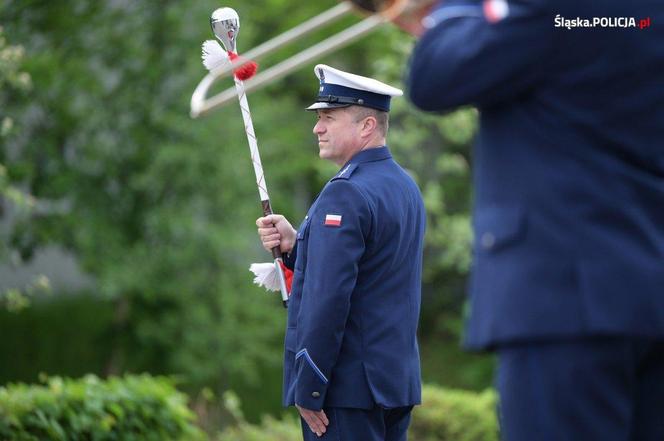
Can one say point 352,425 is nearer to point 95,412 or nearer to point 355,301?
point 355,301

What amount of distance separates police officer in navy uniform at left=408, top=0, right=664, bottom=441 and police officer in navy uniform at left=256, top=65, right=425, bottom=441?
1.88m

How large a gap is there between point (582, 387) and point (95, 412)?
12.4 feet

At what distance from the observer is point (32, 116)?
12859mm

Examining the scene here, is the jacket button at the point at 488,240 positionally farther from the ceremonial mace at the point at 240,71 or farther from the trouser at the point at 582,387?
the ceremonial mace at the point at 240,71

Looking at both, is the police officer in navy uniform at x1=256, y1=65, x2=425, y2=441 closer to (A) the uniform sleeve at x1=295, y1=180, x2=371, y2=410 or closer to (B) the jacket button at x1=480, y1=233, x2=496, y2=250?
(A) the uniform sleeve at x1=295, y1=180, x2=371, y2=410

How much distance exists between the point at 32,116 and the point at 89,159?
0.73 m

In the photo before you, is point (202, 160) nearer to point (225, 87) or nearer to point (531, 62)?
point (225, 87)

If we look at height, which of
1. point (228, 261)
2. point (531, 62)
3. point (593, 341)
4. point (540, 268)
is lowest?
point (228, 261)

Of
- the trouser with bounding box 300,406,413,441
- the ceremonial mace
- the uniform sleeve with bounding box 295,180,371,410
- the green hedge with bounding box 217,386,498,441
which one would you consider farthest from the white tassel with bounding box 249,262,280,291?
the green hedge with bounding box 217,386,498,441

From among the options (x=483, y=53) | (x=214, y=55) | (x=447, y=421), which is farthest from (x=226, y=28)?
(x=447, y=421)

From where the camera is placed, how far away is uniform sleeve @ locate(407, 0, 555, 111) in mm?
2426

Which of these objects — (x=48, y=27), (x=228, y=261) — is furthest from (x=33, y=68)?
(x=228, y=261)

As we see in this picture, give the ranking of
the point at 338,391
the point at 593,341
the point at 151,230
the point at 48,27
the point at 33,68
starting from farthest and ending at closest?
1. the point at 151,230
2. the point at 48,27
3. the point at 33,68
4. the point at 338,391
5. the point at 593,341

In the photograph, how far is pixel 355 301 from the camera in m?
4.46
